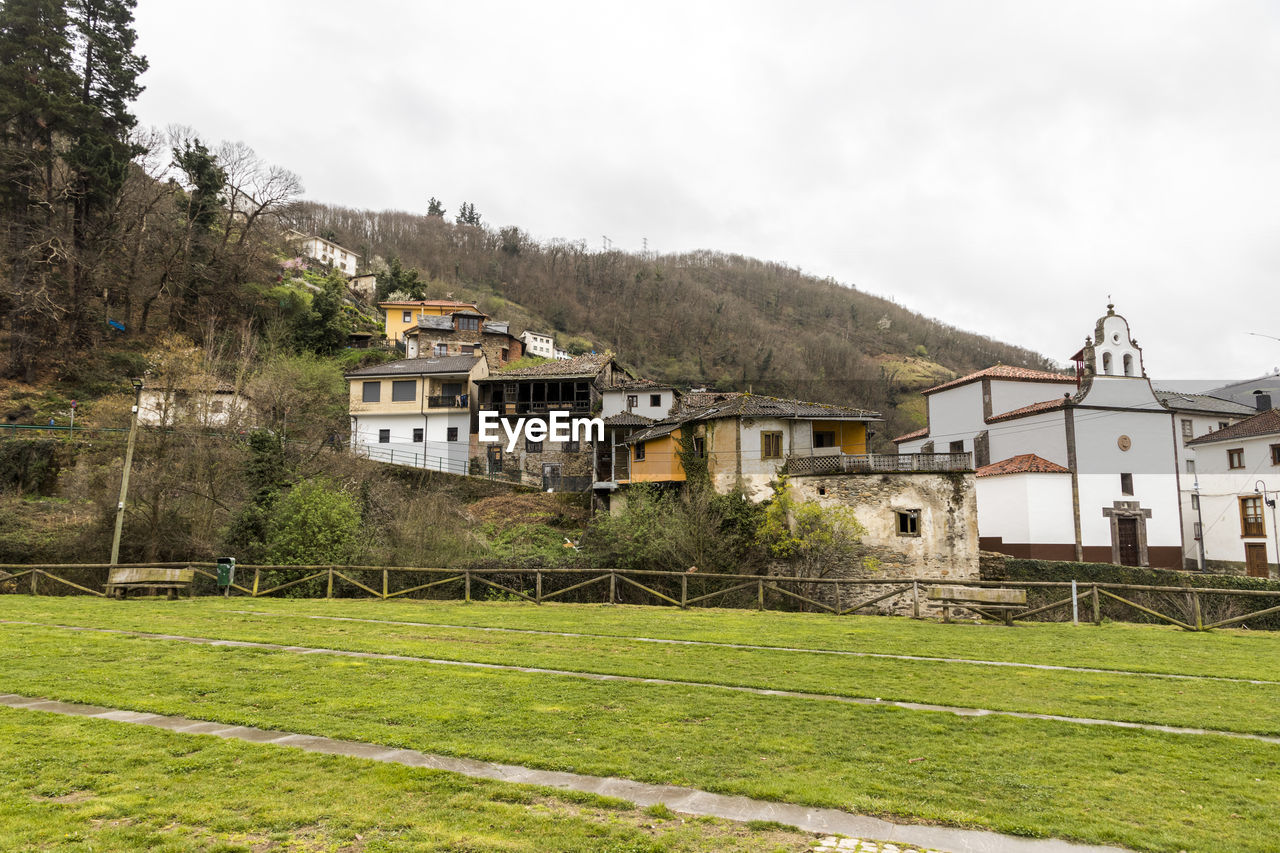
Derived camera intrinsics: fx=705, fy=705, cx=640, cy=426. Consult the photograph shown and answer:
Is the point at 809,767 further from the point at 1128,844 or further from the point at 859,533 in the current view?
the point at 859,533

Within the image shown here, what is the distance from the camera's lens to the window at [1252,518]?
34.5 meters

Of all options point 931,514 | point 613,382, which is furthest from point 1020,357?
point 931,514

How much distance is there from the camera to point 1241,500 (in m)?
35.5

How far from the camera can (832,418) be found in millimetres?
33188

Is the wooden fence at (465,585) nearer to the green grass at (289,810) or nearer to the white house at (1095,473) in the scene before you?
the white house at (1095,473)

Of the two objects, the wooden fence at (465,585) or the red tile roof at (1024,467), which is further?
the red tile roof at (1024,467)

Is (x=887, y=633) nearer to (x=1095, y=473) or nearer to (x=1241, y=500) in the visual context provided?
(x=1095, y=473)

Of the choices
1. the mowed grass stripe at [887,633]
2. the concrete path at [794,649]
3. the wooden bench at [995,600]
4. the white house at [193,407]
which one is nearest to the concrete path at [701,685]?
the concrete path at [794,649]

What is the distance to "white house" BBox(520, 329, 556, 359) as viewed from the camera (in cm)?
7500

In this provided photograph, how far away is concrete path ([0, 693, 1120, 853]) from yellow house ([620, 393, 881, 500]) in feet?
84.4

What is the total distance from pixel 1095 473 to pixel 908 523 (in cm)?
1201

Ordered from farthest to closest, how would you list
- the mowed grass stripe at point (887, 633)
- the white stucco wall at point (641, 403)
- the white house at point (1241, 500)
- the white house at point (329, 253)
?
1. the white house at point (329, 253)
2. the white stucco wall at point (641, 403)
3. the white house at point (1241, 500)
4. the mowed grass stripe at point (887, 633)

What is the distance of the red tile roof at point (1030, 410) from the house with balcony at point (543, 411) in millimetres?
22313

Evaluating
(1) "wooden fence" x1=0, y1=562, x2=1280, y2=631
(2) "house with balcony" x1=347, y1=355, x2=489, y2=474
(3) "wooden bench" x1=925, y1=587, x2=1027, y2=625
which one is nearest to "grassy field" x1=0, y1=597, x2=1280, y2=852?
(3) "wooden bench" x1=925, y1=587, x2=1027, y2=625
